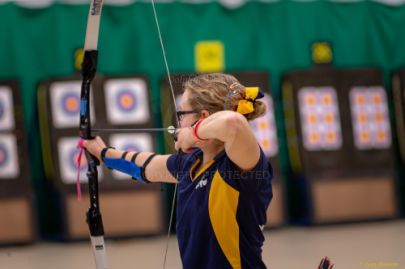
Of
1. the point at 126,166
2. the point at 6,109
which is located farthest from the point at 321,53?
the point at 126,166

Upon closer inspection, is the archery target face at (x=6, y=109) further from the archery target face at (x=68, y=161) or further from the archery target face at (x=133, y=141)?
the archery target face at (x=133, y=141)

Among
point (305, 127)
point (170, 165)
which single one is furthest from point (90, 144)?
point (305, 127)

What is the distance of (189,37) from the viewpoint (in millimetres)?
5152

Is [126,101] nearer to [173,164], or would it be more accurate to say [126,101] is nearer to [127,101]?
[127,101]

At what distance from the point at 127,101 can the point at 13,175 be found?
0.92 m

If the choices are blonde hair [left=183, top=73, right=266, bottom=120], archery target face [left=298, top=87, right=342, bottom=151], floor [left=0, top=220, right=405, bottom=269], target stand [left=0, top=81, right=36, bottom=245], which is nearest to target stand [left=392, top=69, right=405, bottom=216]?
archery target face [left=298, top=87, right=342, bottom=151]

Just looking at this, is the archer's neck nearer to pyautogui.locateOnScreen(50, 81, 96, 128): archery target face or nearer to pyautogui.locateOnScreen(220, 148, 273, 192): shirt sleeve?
pyautogui.locateOnScreen(220, 148, 273, 192): shirt sleeve

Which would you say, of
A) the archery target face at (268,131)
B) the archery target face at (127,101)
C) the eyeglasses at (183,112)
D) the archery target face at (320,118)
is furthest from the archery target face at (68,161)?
the eyeglasses at (183,112)

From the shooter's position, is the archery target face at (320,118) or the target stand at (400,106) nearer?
the archery target face at (320,118)

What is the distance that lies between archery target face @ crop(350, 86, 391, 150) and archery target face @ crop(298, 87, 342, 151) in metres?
0.14

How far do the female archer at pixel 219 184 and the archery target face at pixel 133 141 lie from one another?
3295mm

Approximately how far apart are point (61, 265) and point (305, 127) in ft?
7.12

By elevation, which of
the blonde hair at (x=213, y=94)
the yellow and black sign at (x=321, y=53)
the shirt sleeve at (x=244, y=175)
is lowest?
the shirt sleeve at (x=244, y=175)

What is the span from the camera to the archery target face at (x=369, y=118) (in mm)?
5383
